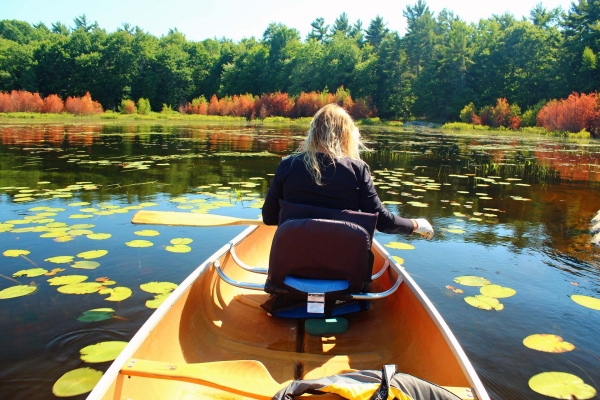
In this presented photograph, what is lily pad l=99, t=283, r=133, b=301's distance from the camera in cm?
281

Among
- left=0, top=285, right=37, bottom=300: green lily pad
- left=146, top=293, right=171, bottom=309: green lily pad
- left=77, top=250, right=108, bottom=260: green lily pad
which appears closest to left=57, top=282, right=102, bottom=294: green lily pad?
left=0, top=285, right=37, bottom=300: green lily pad

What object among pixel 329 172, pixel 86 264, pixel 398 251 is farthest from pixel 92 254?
pixel 398 251

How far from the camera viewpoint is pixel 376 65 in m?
48.2

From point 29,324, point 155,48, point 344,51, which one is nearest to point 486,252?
point 29,324

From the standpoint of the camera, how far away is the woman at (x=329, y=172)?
2.17m

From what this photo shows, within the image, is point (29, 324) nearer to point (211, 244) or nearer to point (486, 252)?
point (211, 244)

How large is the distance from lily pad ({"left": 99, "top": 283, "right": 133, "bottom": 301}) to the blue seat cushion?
125cm

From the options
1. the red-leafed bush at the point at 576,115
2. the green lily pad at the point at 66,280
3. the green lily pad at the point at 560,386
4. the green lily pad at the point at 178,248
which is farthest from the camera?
the red-leafed bush at the point at 576,115

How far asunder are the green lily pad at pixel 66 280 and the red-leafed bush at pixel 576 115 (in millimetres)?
28694

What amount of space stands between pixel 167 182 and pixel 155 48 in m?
59.2

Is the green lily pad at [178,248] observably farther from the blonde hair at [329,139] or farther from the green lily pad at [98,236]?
the blonde hair at [329,139]

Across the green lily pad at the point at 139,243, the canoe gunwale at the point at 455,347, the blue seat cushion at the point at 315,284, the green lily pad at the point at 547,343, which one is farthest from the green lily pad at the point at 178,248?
the green lily pad at the point at 547,343

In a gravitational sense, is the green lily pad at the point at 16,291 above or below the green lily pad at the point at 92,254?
below

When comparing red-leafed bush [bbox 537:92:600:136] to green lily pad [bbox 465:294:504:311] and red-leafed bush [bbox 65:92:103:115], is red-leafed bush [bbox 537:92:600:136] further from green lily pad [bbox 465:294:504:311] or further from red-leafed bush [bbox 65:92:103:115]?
red-leafed bush [bbox 65:92:103:115]
